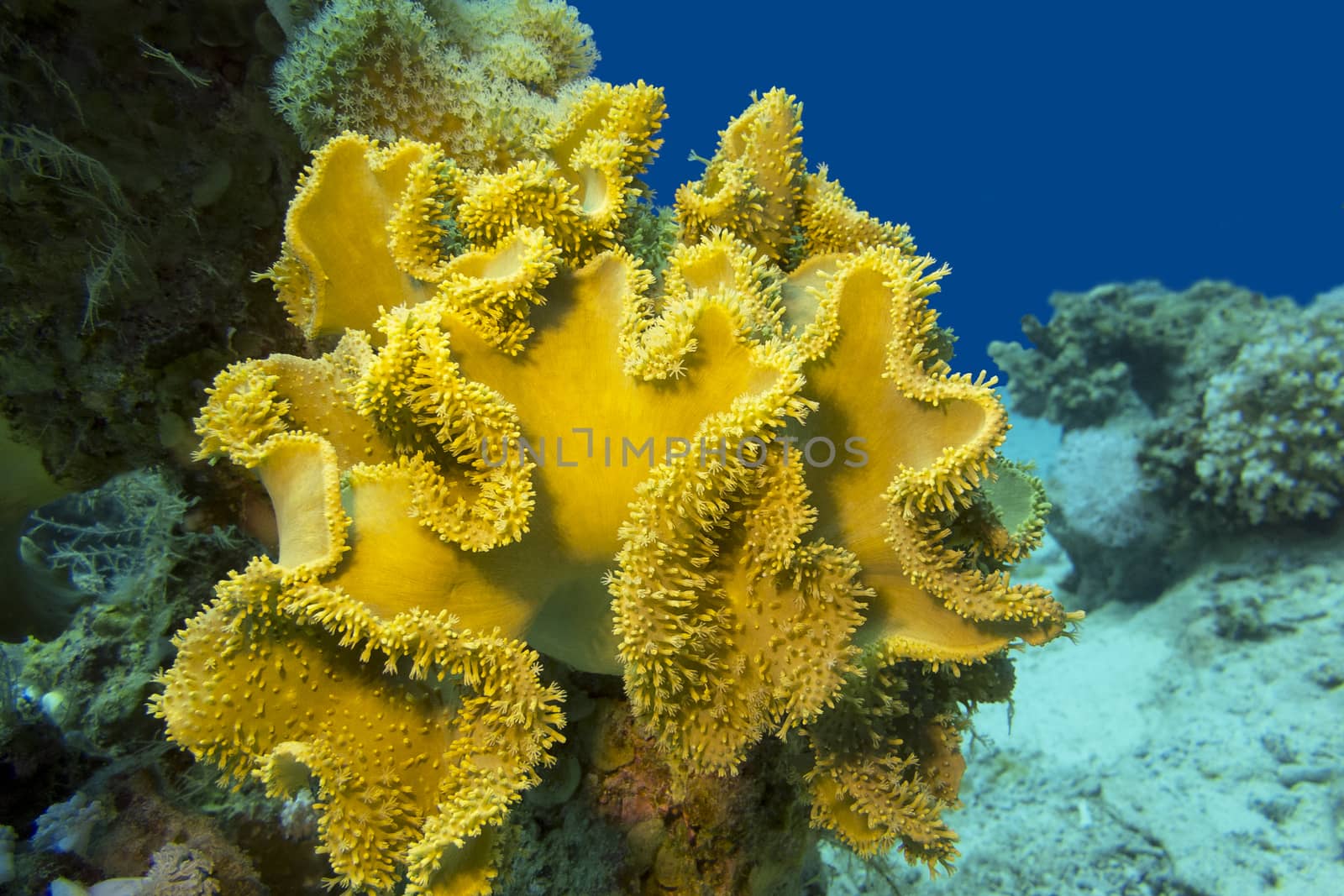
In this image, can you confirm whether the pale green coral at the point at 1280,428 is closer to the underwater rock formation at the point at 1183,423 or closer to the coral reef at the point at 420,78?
the underwater rock formation at the point at 1183,423

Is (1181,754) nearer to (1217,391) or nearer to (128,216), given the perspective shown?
(1217,391)

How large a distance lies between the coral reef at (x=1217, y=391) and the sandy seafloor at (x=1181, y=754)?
1.77 feet

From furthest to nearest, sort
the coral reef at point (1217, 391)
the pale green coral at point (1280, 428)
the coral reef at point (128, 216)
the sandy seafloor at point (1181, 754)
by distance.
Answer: the coral reef at point (1217, 391) < the pale green coral at point (1280, 428) < the sandy seafloor at point (1181, 754) < the coral reef at point (128, 216)

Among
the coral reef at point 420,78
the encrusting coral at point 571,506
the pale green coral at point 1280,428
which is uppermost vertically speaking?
the pale green coral at point 1280,428

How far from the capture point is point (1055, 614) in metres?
1.99

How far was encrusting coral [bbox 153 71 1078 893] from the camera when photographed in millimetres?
1740

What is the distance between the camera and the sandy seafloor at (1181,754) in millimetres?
4855

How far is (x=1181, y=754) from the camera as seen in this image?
19.0 feet

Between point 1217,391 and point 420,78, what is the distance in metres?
8.57

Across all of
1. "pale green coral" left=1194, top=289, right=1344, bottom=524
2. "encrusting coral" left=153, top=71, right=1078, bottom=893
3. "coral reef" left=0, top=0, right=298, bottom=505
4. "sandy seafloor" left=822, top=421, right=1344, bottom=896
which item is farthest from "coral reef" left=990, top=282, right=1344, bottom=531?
"coral reef" left=0, top=0, right=298, bottom=505

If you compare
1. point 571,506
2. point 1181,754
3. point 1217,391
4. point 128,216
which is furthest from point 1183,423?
point 128,216

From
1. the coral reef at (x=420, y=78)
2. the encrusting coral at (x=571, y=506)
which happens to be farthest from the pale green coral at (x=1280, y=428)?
the coral reef at (x=420, y=78)

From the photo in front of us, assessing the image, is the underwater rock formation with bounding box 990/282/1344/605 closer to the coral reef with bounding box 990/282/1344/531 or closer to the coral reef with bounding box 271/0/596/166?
the coral reef with bounding box 990/282/1344/531

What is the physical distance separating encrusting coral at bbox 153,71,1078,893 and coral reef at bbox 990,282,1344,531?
7033 mm
